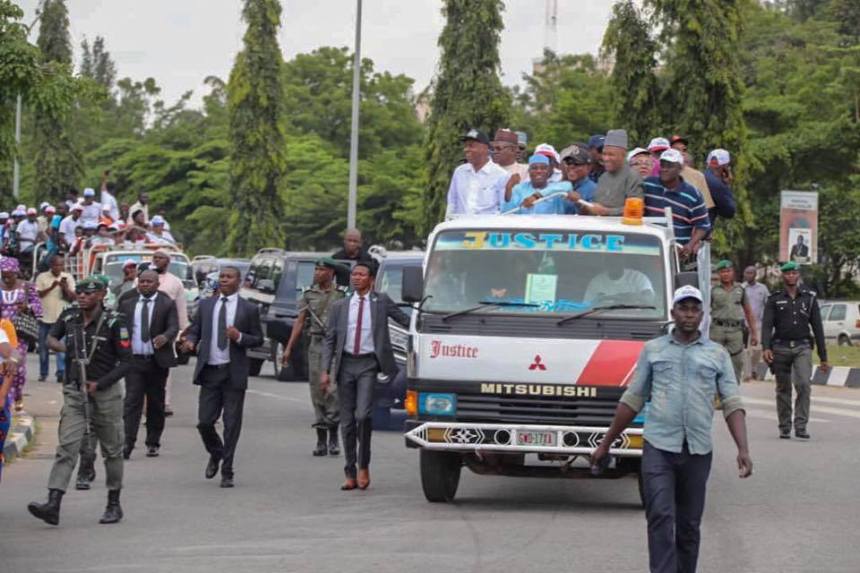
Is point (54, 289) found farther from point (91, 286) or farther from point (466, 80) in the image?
point (466, 80)

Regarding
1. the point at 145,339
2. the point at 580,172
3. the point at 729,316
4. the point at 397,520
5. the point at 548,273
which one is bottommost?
the point at 397,520

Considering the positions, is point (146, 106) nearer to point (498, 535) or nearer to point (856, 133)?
point (856, 133)

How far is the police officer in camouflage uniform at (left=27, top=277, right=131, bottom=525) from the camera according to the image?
1252 centimetres

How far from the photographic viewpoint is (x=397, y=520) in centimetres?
1270

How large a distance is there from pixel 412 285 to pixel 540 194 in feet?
6.59

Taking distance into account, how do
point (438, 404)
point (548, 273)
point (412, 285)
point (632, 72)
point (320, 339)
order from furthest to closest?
point (632, 72), point (320, 339), point (548, 273), point (412, 285), point (438, 404)

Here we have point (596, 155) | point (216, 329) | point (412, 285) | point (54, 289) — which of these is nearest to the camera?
point (412, 285)

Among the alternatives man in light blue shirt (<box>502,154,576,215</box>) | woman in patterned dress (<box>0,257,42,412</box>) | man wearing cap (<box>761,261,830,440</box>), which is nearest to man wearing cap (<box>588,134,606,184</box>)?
man in light blue shirt (<box>502,154,576,215</box>)

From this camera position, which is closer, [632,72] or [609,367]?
Answer: [609,367]

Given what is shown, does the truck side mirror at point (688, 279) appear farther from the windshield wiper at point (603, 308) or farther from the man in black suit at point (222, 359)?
the man in black suit at point (222, 359)

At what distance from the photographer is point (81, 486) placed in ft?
47.6

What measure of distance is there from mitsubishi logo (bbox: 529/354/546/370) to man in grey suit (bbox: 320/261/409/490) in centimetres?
241

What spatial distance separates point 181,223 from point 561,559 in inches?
2562

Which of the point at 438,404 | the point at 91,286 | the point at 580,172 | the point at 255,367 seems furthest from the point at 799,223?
the point at 91,286
